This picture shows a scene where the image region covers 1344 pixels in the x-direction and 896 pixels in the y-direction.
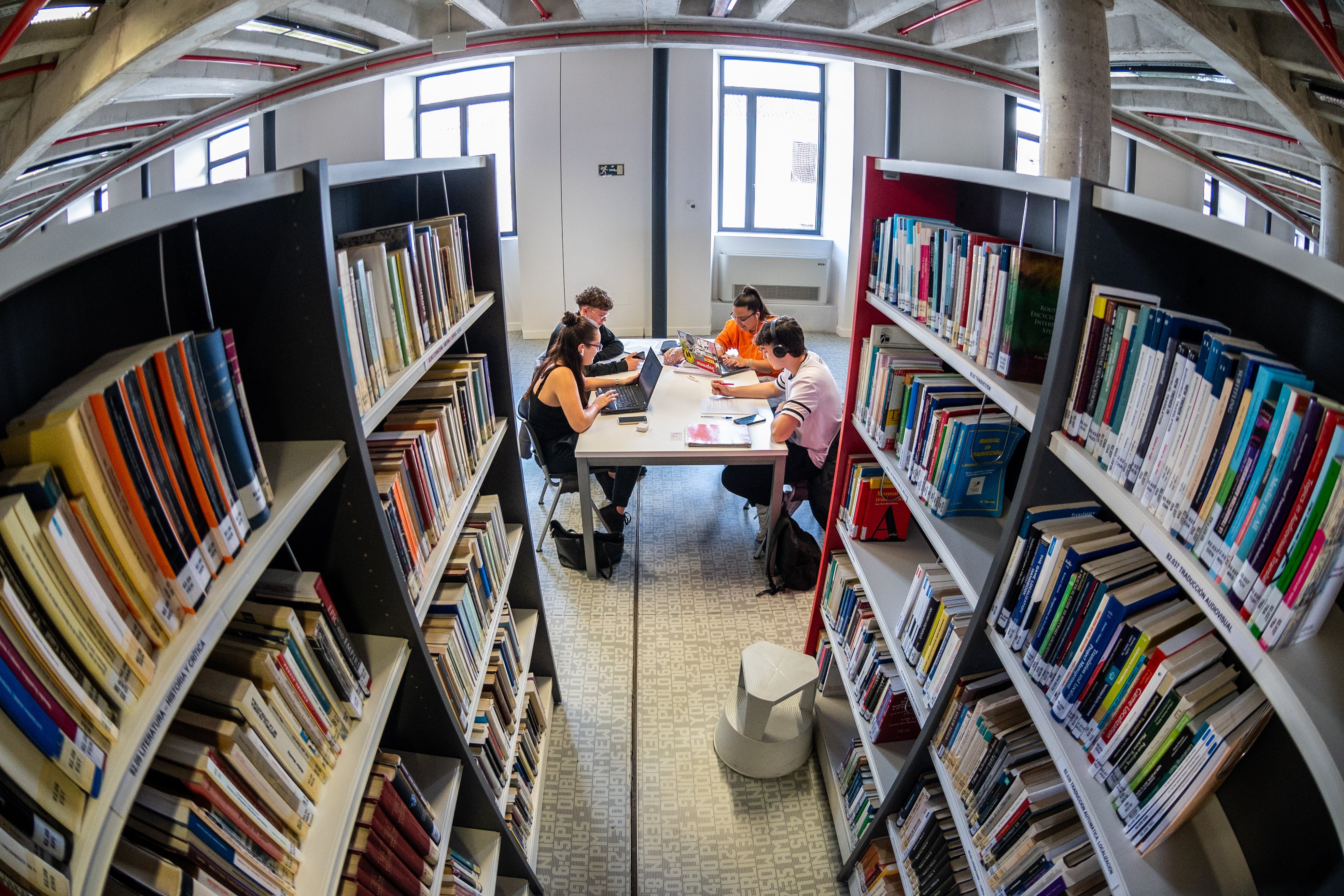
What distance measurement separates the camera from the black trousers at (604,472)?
3.91 m

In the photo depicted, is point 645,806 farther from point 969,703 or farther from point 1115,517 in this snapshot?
point 1115,517

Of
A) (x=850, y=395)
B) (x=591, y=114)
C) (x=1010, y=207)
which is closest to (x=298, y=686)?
(x=850, y=395)

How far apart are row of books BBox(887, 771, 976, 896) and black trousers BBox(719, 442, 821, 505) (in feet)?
6.22

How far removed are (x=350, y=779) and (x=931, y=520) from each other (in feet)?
4.79

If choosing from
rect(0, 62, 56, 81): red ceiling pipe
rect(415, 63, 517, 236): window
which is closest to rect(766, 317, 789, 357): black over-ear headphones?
rect(0, 62, 56, 81): red ceiling pipe

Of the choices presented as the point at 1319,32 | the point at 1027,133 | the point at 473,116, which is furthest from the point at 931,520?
the point at 1027,133

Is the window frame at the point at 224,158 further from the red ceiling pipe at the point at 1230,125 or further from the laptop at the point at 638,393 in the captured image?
the red ceiling pipe at the point at 1230,125

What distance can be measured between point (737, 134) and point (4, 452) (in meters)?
Result: 8.93

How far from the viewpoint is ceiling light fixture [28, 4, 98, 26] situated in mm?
3445

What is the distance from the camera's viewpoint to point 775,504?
3.75 m

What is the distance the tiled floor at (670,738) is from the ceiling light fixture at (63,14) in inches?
134

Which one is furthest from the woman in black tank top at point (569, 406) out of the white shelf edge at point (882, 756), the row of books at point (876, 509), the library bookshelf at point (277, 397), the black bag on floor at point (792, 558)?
the white shelf edge at point (882, 756)

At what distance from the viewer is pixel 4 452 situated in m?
0.73

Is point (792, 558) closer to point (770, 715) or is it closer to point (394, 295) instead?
point (770, 715)
